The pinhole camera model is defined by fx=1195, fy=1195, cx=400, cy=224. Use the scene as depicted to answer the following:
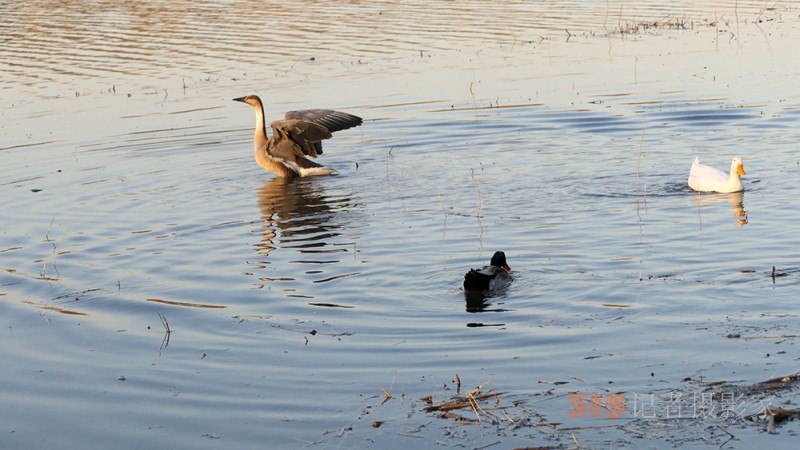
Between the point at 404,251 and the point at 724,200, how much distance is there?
401 cm

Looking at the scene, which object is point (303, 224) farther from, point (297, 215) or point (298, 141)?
point (298, 141)

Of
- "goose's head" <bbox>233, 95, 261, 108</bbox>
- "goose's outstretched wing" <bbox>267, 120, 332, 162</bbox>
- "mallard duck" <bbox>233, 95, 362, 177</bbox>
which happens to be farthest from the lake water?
"goose's head" <bbox>233, 95, 261, 108</bbox>

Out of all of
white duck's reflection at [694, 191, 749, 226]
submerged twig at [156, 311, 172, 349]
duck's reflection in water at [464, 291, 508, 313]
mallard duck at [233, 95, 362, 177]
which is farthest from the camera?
mallard duck at [233, 95, 362, 177]

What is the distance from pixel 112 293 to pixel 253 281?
1.21m

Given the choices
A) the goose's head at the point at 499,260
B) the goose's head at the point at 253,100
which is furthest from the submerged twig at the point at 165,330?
the goose's head at the point at 253,100

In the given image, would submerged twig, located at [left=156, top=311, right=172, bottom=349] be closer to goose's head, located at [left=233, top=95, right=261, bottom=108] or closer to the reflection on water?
the reflection on water

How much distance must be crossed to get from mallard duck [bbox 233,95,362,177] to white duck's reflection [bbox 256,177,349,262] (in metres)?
0.19

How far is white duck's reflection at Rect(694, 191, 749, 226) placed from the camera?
1260 centimetres

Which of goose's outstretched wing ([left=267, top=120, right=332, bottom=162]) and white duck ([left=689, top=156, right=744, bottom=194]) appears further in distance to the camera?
goose's outstretched wing ([left=267, top=120, right=332, bottom=162])

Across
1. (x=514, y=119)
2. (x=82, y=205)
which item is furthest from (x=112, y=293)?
(x=514, y=119)

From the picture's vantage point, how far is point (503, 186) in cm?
1408

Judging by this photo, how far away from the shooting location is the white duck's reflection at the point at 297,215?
12125mm

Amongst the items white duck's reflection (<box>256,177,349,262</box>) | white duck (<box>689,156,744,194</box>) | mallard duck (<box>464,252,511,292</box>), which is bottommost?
mallard duck (<box>464,252,511,292</box>)

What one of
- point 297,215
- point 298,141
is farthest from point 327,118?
point 297,215
